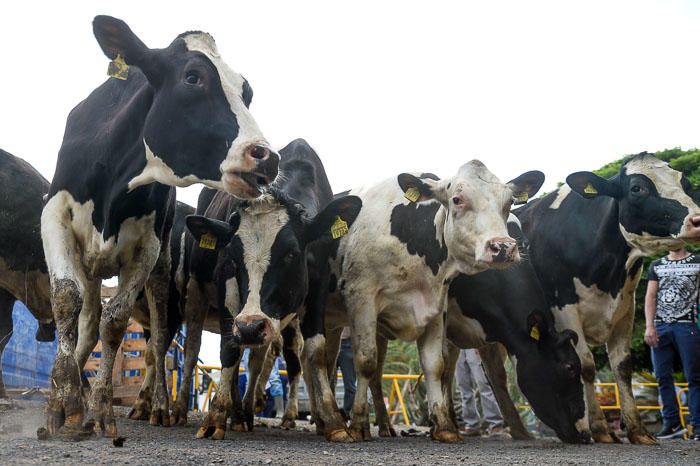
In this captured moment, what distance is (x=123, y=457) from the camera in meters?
3.97

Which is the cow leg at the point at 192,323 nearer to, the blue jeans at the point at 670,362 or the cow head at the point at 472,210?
the cow head at the point at 472,210

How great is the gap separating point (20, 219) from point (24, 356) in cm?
462

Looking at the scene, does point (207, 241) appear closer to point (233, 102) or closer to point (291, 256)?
point (291, 256)

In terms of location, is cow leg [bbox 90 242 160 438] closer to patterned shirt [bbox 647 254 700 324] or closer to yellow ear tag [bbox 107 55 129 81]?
yellow ear tag [bbox 107 55 129 81]

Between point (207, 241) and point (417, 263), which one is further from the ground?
point (207, 241)

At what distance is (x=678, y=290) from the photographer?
30.5 ft

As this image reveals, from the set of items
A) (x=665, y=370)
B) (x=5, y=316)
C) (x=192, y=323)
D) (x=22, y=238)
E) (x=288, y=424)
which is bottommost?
(x=288, y=424)

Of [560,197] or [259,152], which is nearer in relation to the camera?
[259,152]

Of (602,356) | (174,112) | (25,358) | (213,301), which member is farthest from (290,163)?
(602,356)

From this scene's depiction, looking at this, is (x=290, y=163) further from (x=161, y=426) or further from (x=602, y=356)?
(x=602, y=356)

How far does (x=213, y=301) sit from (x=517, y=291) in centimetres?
337

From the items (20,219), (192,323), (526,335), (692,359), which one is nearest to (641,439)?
(526,335)

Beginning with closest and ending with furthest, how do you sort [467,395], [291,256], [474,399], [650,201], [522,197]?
1. [291,256]
2. [650,201]
3. [522,197]
4. [474,399]
5. [467,395]

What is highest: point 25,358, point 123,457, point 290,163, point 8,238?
point 290,163
